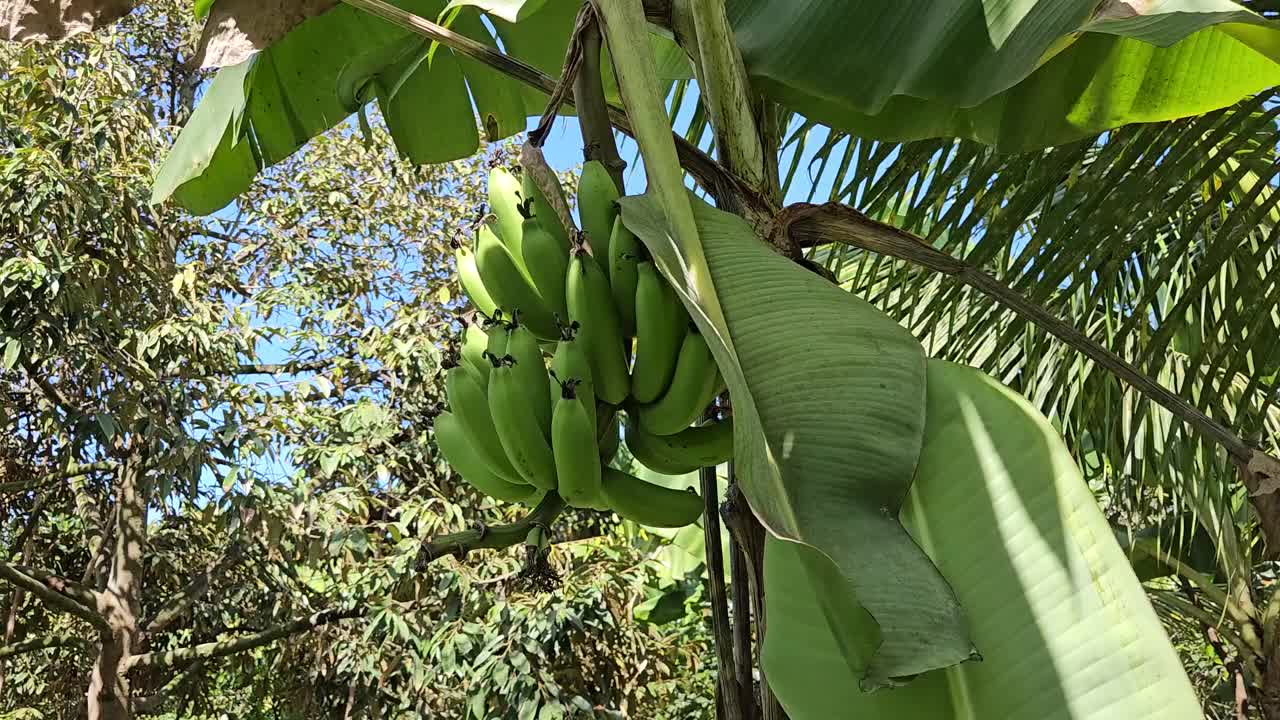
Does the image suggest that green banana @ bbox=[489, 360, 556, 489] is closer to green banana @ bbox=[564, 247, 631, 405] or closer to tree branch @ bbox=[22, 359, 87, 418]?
green banana @ bbox=[564, 247, 631, 405]

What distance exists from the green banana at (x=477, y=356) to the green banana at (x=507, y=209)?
0.25 feet

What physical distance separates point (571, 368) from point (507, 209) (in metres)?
0.23

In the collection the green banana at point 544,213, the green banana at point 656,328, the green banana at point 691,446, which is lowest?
the green banana at point 691,446

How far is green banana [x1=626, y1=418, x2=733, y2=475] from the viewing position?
82cm

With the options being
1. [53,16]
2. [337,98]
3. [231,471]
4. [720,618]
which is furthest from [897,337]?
[231,471]

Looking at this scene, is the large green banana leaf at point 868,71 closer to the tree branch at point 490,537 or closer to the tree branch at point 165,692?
the tree branch at point 490,537

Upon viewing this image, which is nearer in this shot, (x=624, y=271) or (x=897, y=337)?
(x=897, y=337)

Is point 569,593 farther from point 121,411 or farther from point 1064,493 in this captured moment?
point 1064,493

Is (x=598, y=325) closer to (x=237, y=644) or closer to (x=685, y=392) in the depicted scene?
(x=685, y=392)

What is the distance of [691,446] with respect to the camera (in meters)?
0.82

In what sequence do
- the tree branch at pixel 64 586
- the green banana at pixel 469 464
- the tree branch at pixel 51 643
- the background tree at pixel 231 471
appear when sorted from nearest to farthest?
the green banana at pixel 469 464, the background tree at pixel 231 471, the tree branch at pixel 64 586, the tree branch at pixel 51 643

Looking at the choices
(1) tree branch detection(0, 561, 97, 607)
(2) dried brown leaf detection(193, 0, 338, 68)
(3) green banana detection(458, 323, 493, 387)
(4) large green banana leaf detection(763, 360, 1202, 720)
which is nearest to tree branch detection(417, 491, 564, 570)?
(3) green banana detection(458, 323, 493, 387)

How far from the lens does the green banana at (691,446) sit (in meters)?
0.82

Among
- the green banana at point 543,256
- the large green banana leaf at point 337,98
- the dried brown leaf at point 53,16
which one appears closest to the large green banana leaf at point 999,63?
the green banana at point 543,256
